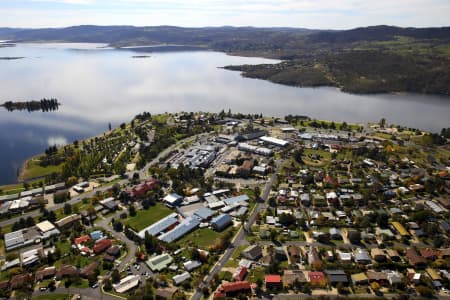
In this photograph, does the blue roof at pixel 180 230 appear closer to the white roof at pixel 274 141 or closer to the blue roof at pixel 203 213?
the blue roof at pixel 203 213

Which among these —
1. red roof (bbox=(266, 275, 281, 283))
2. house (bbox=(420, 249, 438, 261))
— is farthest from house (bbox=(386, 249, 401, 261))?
red roof (bbox=(266, 275, 281, 283))

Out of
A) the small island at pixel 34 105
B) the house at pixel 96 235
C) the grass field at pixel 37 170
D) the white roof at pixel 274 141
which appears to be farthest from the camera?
the small island at pixel 34 105

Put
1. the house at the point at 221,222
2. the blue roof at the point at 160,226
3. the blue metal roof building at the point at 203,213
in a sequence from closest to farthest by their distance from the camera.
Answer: the blue roof at the point at 160,226 < the house at the point at 221,222 < the blue metal roof building at the point at 203,213

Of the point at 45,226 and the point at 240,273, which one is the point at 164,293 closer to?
the point at 240,273

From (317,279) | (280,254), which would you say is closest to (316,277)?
Answer: (317,279)

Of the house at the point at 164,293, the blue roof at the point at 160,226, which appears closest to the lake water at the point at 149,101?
the blue roof at the point at 160,226

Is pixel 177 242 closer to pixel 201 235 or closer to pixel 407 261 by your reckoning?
pixel 201 235
